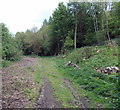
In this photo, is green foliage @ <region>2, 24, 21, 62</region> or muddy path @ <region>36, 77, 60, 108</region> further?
green foliage @ <region>2, 24, 21, 62</region>

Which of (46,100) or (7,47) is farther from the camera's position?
(7,47)

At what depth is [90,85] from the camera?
821cm

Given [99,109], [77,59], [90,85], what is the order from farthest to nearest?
[77,59] → [90,85] → [99,109]

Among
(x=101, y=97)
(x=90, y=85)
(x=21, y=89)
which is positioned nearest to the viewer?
(x=101, y=97)

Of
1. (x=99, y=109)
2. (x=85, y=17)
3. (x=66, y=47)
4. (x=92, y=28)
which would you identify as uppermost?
(x=85, y=17)

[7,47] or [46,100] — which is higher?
[7,47]

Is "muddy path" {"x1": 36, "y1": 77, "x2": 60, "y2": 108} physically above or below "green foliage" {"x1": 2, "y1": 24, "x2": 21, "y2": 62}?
below

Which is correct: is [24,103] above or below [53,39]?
below

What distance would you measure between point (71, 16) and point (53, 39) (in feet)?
34.9

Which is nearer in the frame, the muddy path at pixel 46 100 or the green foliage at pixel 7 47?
the muddy path at pixel 46 100

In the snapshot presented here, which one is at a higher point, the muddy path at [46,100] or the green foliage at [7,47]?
the green foliage at [7,47]

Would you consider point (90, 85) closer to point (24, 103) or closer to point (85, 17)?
point (24, 103)

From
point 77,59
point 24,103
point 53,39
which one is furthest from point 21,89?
point 53,39

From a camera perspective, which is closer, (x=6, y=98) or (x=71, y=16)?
(x=6, y=98)
